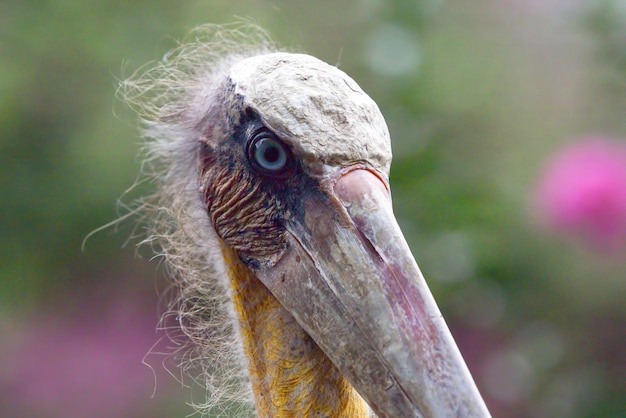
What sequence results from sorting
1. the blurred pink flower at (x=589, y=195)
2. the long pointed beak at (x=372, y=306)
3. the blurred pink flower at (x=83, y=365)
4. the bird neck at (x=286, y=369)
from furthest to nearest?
the blurred pink flower at (x=83, y=365) → the blurred pink flower at (x=589, y=195) → the bird neck at (x=286, y=369) → the long pointed beak at (x=372, y=306)

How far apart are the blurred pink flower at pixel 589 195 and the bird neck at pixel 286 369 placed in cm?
220

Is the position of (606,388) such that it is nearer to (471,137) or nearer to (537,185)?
(537,185)

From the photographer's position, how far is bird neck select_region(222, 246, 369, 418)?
6.63 feet

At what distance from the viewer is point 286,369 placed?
2039 mm

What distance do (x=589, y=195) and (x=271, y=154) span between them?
2.44 meters

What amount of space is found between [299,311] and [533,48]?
336 cm

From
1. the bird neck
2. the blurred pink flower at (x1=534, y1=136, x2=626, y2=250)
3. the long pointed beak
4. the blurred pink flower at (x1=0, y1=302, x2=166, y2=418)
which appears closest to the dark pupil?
the long pointed beak

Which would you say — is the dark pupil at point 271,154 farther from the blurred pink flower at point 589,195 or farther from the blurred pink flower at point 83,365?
the blurred pink flower at point 83,365

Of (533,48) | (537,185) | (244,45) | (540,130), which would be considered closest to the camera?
(244,45)

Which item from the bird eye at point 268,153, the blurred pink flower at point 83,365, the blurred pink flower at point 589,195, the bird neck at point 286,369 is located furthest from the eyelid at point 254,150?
the blurred pink flower at point 83,365

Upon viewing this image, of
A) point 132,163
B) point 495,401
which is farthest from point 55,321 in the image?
point 495,401

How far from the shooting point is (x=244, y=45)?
8.94ft

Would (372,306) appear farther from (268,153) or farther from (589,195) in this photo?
(589,195)

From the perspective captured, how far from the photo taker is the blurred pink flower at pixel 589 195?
3932 millimetres
